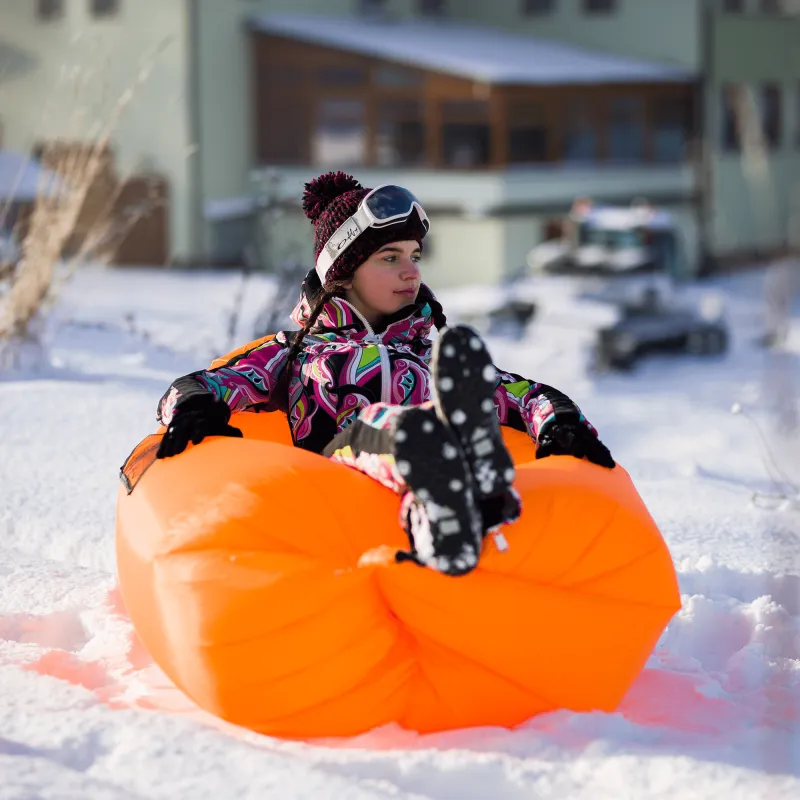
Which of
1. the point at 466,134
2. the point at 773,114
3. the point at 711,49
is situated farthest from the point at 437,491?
the point at 773,114

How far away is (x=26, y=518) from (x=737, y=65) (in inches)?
704

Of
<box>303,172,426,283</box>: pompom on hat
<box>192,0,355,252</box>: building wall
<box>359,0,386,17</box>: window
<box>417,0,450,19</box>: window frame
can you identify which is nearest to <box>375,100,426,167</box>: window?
<box>192,0,355,252</box>: building wall

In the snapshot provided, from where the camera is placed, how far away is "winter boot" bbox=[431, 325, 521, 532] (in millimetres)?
2506

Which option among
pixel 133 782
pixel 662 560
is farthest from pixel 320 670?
pixel 662 560

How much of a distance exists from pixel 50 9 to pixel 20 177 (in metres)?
14.6

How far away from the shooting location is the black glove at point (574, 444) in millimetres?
3053

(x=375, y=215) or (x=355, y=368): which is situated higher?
(x=375, y=215)

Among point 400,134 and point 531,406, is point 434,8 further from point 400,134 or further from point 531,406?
point 531,406

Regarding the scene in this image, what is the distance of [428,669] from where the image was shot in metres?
2.67

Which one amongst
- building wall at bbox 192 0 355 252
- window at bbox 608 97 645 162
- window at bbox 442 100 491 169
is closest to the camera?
building wall at bbox 192 0 355 252

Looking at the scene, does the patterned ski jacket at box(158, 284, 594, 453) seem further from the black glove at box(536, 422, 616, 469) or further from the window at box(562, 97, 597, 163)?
the window at box(562, 97, 597, 163)

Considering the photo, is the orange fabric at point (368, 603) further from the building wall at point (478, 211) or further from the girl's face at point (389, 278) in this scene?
the building wall at point (478, 211)

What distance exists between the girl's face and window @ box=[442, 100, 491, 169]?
14527 millimetres

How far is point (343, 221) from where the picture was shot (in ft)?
11.1
